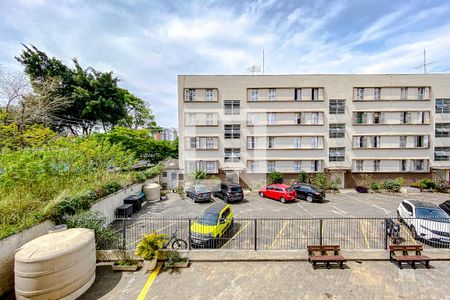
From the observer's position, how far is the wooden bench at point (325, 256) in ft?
22.4

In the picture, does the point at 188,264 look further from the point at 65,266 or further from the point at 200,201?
the point at 200,201

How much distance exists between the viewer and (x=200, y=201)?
56.2 ft

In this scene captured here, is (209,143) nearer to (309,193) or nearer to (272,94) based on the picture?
(272,94)

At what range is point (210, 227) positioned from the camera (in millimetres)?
9070

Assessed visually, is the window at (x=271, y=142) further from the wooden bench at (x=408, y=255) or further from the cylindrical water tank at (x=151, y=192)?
the wooden bench at (x=408, y=255)

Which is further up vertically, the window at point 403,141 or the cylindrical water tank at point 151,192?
the window at point 403,141

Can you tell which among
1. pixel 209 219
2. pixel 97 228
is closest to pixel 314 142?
pixel 209 219

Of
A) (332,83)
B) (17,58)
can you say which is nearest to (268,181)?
(332,83)

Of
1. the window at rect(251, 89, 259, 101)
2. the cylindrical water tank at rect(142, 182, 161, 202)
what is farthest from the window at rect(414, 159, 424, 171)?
the cylindrical water tank at rect(142, 182, 161, 202)

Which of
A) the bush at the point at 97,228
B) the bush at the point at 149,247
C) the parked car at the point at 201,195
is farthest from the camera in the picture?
the parked car at the point at 201,195

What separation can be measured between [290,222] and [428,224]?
639 centimetres

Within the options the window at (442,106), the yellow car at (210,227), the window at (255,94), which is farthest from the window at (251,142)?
the window at (442,106)

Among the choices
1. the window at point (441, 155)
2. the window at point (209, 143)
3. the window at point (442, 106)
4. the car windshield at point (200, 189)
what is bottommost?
the car windshield at point (200, 189)

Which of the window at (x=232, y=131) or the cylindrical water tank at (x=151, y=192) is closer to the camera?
the cylindrical water tank at (x=151, y=192)
